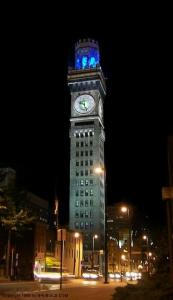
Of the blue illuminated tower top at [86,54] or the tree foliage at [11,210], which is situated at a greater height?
the blue illuminated tower top at [86,54]

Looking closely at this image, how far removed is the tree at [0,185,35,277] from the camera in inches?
2133

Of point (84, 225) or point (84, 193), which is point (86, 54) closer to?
point (84, 193)

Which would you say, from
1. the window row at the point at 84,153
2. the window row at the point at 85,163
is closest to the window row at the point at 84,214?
the window row at the point at 85,163

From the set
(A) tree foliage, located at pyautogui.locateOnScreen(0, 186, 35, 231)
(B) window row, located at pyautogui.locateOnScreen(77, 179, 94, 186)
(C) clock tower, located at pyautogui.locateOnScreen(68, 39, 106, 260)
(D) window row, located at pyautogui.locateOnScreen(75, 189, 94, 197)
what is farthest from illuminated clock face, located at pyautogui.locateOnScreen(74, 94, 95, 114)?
(A) tree foliage, located at pyautogui.locateOnScreen(0, 186, 35, 231)

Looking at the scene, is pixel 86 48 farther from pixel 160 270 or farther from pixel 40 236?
pixel 160 270

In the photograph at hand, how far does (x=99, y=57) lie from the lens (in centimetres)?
19462

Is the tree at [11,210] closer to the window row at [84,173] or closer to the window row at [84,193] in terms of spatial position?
the window row at [84,193]

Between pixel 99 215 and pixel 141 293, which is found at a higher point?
pixel 99 215

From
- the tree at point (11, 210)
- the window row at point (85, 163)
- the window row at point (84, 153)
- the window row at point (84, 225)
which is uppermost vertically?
the window row at point (84, 153)

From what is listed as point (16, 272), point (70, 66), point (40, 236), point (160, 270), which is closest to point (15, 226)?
point (16, 272)

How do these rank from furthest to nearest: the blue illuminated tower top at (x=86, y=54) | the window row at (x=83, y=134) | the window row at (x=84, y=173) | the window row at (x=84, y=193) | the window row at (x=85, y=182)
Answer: the blue illuminated tower top at (x=86, y=54) < the window row at (x=83, y=134) < the window row at (x=84, y=173) < the window row at (x=85, y=182) < the window row at (x=84, y=193)

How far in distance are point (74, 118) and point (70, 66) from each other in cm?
2939

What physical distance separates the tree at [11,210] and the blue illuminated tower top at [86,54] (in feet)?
441

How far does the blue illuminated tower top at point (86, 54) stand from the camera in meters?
189
